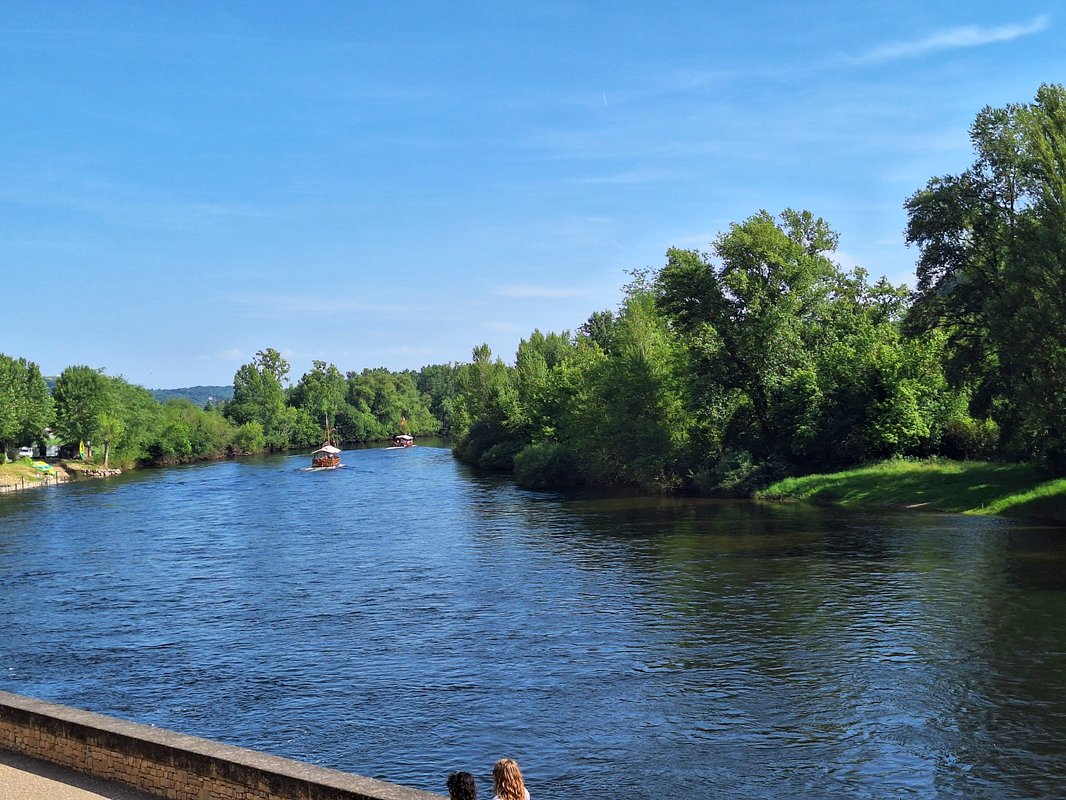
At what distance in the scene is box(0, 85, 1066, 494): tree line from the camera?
46719 millimetres

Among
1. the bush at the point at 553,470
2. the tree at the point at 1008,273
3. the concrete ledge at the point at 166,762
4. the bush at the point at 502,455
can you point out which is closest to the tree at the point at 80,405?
the bush at the point at 502,455

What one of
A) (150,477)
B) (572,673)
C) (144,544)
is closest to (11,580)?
(144,544)

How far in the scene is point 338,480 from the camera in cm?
10612

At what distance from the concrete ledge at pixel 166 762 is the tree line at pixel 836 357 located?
4200 centimetres

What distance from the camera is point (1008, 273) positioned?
4600 centimetres

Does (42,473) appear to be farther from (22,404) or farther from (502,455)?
(502,455)

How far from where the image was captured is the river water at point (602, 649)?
65.8 feet

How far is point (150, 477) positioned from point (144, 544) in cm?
7180

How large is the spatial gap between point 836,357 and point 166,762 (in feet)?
199

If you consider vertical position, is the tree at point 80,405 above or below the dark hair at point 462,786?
above

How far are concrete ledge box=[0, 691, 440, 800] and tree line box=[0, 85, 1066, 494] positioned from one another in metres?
42.0

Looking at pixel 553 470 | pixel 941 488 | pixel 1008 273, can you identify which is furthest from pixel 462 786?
pixel 553 470

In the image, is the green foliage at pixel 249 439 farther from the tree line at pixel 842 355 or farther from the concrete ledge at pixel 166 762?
the concrete ledge at pixel 166 762

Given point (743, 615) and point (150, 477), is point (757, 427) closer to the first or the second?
point (743, 615)
